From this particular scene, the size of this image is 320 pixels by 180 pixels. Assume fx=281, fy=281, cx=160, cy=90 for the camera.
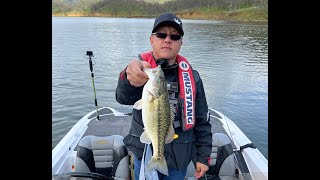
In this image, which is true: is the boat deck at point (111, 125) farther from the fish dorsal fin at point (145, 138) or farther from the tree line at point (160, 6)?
the tree line at point (160, 6)

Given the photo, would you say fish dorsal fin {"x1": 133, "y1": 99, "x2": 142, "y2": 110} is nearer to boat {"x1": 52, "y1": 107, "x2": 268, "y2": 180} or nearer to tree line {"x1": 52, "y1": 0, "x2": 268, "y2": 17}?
boat {"x1": 52, "y1": 107, "x2": 268, "y2": 180}

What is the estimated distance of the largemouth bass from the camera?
220 cm

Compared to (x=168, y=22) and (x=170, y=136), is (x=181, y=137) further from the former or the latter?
(x=168, y=22)

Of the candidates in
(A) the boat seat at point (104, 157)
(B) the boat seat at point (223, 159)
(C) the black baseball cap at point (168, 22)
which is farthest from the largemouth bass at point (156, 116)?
(B) the boat seat at point (223, 159)

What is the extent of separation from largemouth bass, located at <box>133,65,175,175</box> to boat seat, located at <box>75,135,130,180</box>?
171 centimetres

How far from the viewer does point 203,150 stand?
2.76 metres

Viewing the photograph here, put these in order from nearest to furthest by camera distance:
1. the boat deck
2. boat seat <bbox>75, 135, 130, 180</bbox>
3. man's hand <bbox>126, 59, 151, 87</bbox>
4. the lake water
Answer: man's hand <bbox>126, 59, 151, 87</bbox>
boat seat <bbox>75, 135, 130, 180</bbox>
the boat deck
the lake water

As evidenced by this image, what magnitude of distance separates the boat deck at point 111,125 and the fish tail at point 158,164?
3465 millimetres

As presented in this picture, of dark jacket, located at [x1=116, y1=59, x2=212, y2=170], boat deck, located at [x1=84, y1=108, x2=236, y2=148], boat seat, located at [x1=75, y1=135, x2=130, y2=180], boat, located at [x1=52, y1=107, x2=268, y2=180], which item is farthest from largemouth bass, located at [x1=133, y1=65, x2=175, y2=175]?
boat deck, located at [x1=84, y1=108, x2=236, y2=148]

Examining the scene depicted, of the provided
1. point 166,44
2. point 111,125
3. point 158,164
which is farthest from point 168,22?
point 111,125

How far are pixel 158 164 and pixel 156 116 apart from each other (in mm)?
444
